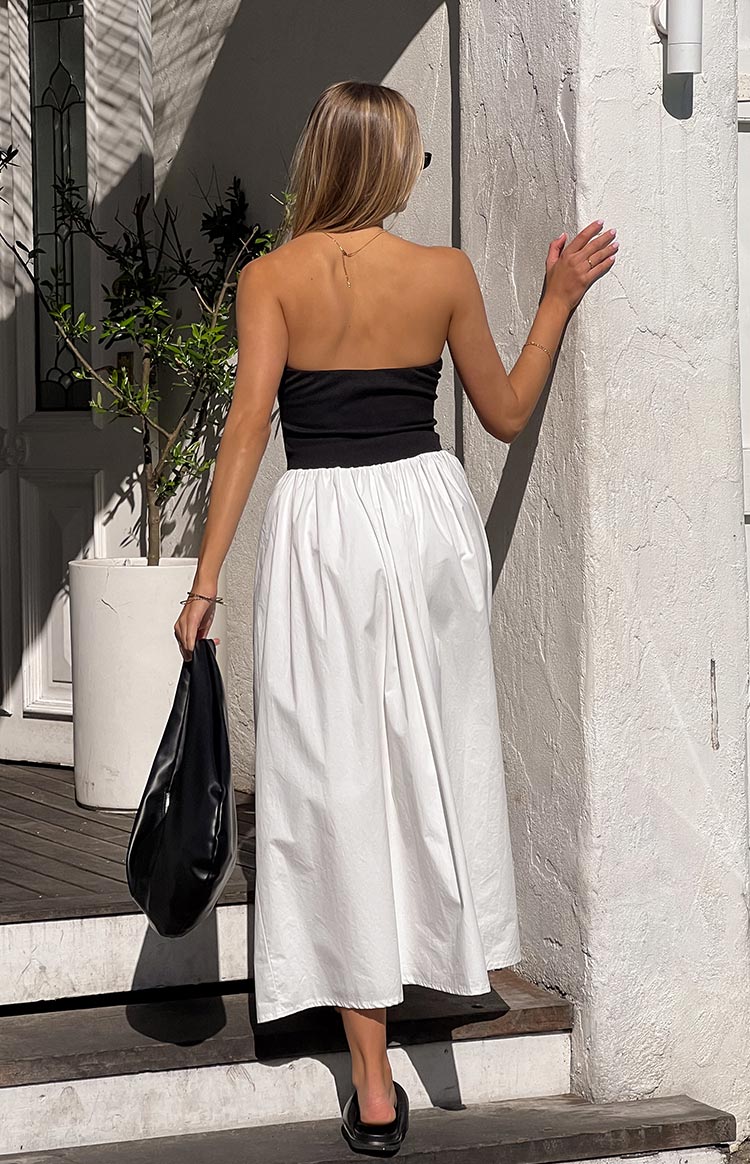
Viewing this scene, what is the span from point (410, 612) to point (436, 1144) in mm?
976

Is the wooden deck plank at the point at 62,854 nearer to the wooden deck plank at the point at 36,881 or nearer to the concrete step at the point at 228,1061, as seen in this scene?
the wooden deck plank at the point at 36,881

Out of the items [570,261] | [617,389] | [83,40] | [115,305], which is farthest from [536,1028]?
[83,40]

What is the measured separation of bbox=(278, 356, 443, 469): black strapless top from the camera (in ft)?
9.05

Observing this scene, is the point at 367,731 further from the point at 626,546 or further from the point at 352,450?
the point at 626,546

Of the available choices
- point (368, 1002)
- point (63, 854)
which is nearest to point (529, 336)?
point (368, 1002)

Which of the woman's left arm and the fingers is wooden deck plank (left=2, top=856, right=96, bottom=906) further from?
the fingers

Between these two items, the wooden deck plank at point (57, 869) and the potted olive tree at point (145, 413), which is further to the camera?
the potted olive tree at point (145, 413)

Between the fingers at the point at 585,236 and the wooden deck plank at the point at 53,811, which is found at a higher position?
the fingers at the point at 585,236

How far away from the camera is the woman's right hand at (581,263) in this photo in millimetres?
3039

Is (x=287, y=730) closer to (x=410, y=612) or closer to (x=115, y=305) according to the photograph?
(x=410, y=612)

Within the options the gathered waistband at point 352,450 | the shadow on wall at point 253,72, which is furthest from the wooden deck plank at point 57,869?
the shadow on wall at point 253,72

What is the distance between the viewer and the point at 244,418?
273 centimetres

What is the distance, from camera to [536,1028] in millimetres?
3227

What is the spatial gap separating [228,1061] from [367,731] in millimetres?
780
